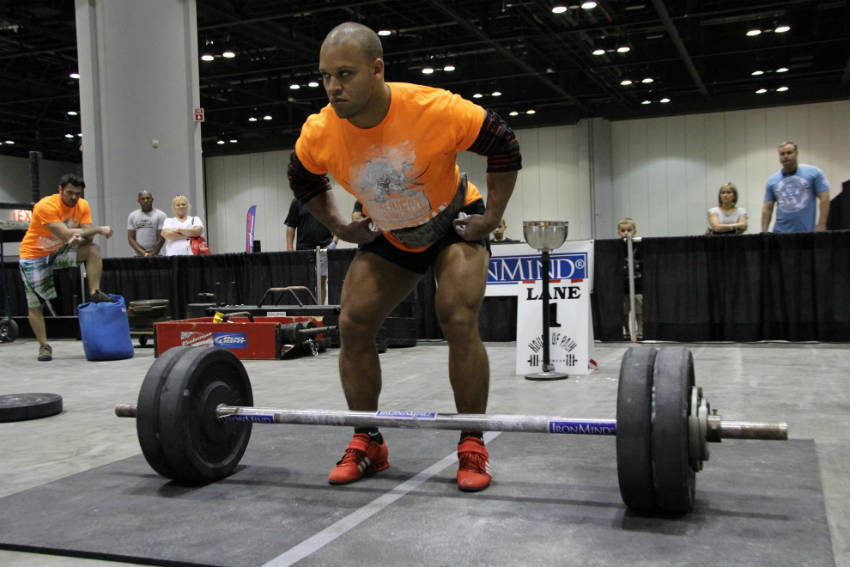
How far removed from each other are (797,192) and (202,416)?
572 cm

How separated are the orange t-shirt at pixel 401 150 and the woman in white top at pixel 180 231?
621 cm

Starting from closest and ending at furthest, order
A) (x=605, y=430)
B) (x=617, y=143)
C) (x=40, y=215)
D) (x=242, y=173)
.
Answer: (x=605, y=430) < (x=40, y=215) < (x=617, y=143) < (x=242, y=173)

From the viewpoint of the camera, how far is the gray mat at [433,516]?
1.85m

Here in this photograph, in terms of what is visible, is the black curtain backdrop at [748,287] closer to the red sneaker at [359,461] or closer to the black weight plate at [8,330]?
the red sneaker at [359,461]

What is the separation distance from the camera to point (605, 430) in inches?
83.9

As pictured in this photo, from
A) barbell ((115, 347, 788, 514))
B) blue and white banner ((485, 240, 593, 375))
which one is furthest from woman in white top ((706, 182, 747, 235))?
barbell ((115, 347, 788, 514))

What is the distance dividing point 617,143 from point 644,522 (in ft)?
59.9

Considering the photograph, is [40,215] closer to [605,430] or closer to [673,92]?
[605,430]

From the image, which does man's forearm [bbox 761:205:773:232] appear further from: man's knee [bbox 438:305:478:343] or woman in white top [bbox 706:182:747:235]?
man's knee [bbox 438:305:478:343]

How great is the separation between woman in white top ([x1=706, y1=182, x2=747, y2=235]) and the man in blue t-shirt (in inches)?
15.2

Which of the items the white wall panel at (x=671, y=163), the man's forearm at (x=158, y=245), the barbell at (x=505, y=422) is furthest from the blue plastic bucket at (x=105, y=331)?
the white wall panel at (x=671, y=163)

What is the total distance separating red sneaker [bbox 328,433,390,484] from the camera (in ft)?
8.25

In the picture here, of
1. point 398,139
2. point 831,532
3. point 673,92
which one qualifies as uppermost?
point 673,92

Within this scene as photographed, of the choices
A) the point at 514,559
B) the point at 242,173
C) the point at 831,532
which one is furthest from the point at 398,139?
the point at 242,173
